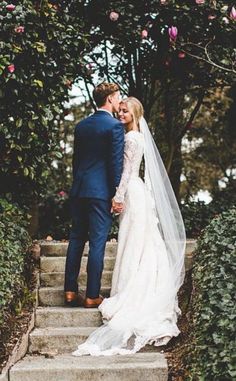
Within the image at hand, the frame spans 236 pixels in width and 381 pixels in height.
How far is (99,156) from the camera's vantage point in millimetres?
5934

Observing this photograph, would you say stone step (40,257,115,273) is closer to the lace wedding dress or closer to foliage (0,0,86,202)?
the lace wedding dress

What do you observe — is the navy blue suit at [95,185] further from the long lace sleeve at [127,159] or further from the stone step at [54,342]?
the stone step at [54,342]

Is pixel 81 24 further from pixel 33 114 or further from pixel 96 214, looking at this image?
pixel 96 214

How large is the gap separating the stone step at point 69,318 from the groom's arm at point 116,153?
1217mm

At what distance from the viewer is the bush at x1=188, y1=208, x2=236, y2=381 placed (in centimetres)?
419

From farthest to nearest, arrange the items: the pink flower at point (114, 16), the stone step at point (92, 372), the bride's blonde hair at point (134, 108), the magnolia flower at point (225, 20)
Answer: the magnolia flower at point (225, 20) → the pink flower at point (114, 16) → the bride's blonde hair at point (134, 108) → the stone step at point (92, 372)

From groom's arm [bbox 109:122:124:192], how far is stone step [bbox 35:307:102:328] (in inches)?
47.9

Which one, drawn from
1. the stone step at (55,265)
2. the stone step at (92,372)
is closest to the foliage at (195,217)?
A: the stone step at (55,265)

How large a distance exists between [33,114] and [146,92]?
12.0 feet

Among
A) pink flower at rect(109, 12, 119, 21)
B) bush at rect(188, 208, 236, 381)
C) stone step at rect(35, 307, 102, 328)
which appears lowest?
stone step at rect(35, 307, 102, 328)

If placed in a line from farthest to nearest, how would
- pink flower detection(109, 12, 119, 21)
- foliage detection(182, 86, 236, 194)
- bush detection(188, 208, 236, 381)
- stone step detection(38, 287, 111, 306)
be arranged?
1. foliage detection(182, 86, 236, 194)
2. pink flower detection(109, 12, 119, 21)
3. stone step detection(38, 287, 111, 306)
4. bush detection(188, 208, 236, 381)

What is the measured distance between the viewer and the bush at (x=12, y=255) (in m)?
5.26

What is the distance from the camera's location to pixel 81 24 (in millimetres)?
8172

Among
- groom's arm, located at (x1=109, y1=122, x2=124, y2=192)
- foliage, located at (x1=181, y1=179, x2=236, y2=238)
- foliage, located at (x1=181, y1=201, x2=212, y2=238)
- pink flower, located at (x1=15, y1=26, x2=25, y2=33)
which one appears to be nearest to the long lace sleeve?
groom's arm, located at (x1=109, y1=122, x2=124, y2=192)
